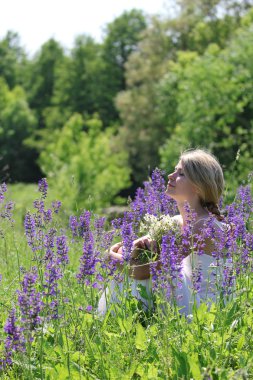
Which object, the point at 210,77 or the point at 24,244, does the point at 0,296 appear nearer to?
the point at 24,244

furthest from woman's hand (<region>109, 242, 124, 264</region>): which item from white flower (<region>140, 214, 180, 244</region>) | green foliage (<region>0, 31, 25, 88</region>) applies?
green foliage (<region>0, 31, 25, 88</region>)

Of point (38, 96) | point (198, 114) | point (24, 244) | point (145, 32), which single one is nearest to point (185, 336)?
point (24, 244)

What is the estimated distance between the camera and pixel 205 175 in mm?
4711

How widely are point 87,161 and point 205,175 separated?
3122 cm

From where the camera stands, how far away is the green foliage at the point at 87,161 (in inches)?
1342

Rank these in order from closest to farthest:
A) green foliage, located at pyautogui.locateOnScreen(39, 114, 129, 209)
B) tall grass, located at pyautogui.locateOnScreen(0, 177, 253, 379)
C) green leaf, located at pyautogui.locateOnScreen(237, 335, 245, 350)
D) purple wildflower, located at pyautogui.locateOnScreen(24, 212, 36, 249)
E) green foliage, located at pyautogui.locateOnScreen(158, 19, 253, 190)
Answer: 1. tall grass, located at pyautogui.locateOnScreen(0, 177, 253, 379)
2. green leaf, located at pyautogui.locateOnScreen(237, 335, 245, 350)
3. purple wildflower, located at pyautogui.locateOnScreen(24, 212, 36, 249)
4. green foliage, located at pyautogui.locateOnScreen(158, 19, 253, 190)
5. green foliage, located at pyautogui.locateOnScreen(39, 114, 129, 209)

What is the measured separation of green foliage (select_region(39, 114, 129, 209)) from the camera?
34094mm

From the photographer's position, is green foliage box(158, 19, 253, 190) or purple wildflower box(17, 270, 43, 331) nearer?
purple wildflower box(17, 270, 43, 331)

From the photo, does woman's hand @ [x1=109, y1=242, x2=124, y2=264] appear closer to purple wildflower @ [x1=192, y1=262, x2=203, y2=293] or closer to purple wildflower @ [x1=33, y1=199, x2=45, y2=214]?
purple wildflower @ [x1=33, y1=199, x2=45, y2=214]

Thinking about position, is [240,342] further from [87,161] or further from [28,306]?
[87,161]

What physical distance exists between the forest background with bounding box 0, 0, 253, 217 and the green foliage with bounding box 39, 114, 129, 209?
0.08 meters

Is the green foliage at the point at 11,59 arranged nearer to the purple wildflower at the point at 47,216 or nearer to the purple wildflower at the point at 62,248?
the purple wildflower at the point at 47,216

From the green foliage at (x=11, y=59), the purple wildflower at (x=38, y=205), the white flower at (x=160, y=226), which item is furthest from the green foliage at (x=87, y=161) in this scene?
the purple wildflower at (x=38, y=205)

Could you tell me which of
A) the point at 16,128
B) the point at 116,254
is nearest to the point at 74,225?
the point at 116,254
